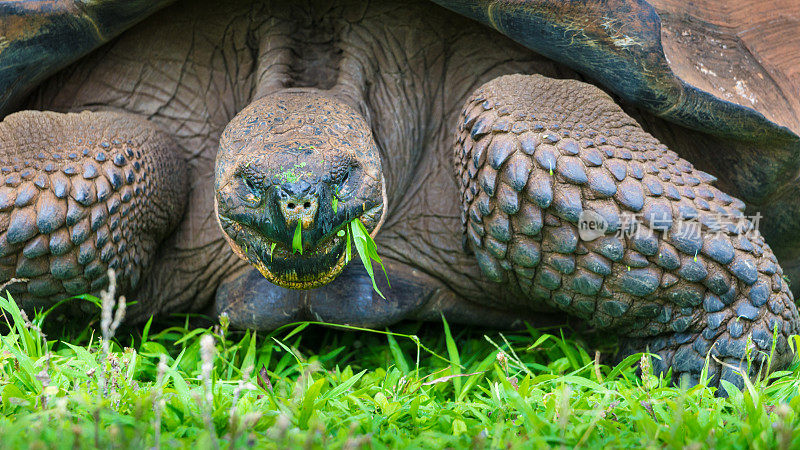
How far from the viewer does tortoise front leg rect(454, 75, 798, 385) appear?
1.93m

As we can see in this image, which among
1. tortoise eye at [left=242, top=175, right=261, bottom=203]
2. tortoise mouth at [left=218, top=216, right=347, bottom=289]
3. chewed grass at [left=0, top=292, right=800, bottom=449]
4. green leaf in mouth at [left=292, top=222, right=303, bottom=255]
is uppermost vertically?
tortoise eye at [left=242, top=175, right=261, bottom=203]

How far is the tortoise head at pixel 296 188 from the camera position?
5.56ft

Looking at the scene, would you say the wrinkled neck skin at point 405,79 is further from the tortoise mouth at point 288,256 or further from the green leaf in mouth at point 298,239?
the green leaf in mouth at point 298,239

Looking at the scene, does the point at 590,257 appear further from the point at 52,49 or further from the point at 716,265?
the point at 52,49

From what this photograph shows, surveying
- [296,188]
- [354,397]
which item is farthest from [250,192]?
[354,397]

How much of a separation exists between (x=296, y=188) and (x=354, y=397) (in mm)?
563

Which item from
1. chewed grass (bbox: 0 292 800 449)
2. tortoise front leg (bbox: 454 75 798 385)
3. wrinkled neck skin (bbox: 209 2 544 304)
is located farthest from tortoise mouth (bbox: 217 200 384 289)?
wrinkled neck skin (bbox: 209 2 544 304)

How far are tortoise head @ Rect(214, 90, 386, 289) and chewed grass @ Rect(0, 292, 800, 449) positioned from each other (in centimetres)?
26

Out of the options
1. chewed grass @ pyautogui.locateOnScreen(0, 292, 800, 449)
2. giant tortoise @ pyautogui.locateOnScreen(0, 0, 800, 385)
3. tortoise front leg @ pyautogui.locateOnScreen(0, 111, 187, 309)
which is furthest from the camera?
tortoise front leg @ pyautogui.locateOnScreen(0, 111, 187, 309)

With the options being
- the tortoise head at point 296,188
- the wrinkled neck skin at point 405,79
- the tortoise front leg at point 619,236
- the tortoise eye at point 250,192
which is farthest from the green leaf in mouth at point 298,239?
the wrinkled neck skin at point 405,79

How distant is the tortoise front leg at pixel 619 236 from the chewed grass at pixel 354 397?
167 millimetres

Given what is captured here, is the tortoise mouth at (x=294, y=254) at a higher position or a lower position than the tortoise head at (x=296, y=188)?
lower

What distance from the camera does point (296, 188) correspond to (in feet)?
5.48

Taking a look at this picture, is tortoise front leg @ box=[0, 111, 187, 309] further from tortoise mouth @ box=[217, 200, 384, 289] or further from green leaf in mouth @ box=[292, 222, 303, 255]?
green leaf in mouth @ box=[292, 222, 303, 255]
